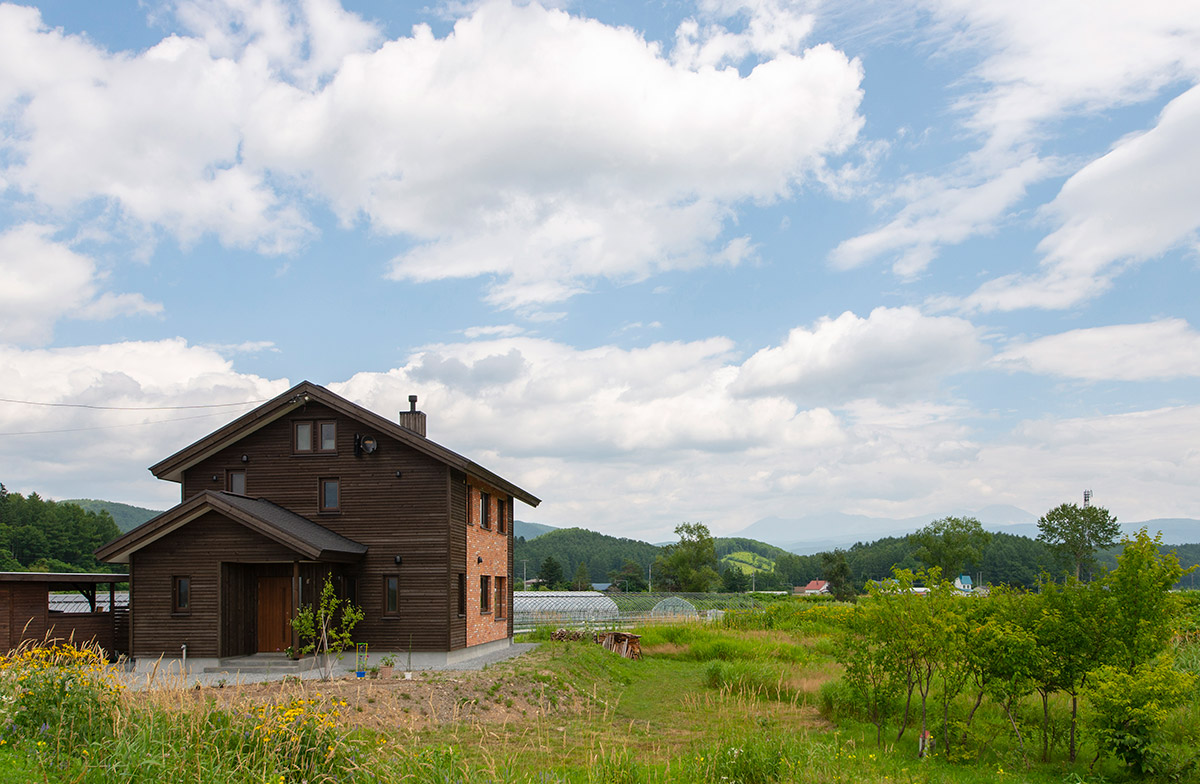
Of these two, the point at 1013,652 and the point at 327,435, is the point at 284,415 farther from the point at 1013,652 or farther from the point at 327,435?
the point at 1013,652

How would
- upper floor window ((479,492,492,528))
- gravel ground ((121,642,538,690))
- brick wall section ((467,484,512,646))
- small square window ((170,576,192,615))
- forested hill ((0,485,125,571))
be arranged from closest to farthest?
gravel ground ((121,642,538,690)) < small square window ((170,576,192,615)) < brick wall section ((467,484,512,646)) < upper floor window ((479,492,492,528)) < forested hill ((0,485,125,571))

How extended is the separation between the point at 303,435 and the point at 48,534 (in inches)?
2144

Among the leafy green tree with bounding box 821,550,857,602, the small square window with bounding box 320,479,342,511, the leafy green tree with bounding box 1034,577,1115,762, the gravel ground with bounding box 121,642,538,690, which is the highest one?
the small square window with bounding box 320,479,342,511

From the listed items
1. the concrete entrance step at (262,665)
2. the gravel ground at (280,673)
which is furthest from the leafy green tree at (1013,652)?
the concrete entrance step at (262,665)

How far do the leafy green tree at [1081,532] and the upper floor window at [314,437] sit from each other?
78.4 meters

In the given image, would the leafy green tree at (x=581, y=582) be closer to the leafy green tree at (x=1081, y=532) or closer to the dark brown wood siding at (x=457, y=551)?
the leafy green tree at (x=1081, y=532)

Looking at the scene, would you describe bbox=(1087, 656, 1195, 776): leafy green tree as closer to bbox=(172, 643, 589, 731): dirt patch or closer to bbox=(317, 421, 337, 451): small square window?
bbox=(172, 643, 589, 731): dirt patch

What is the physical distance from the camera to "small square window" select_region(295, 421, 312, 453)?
78.1ft

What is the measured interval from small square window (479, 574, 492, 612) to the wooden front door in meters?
6.06

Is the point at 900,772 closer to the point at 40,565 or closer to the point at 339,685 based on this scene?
the point at 339,685

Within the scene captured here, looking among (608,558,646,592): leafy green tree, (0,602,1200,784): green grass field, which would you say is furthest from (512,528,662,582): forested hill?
(0,602,1200,784): green grass field

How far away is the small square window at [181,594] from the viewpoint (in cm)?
2095

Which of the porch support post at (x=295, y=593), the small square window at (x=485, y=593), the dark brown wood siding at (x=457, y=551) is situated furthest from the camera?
the small square window at (x=485, y=593)

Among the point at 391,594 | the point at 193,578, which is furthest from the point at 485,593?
the point at 193,578
